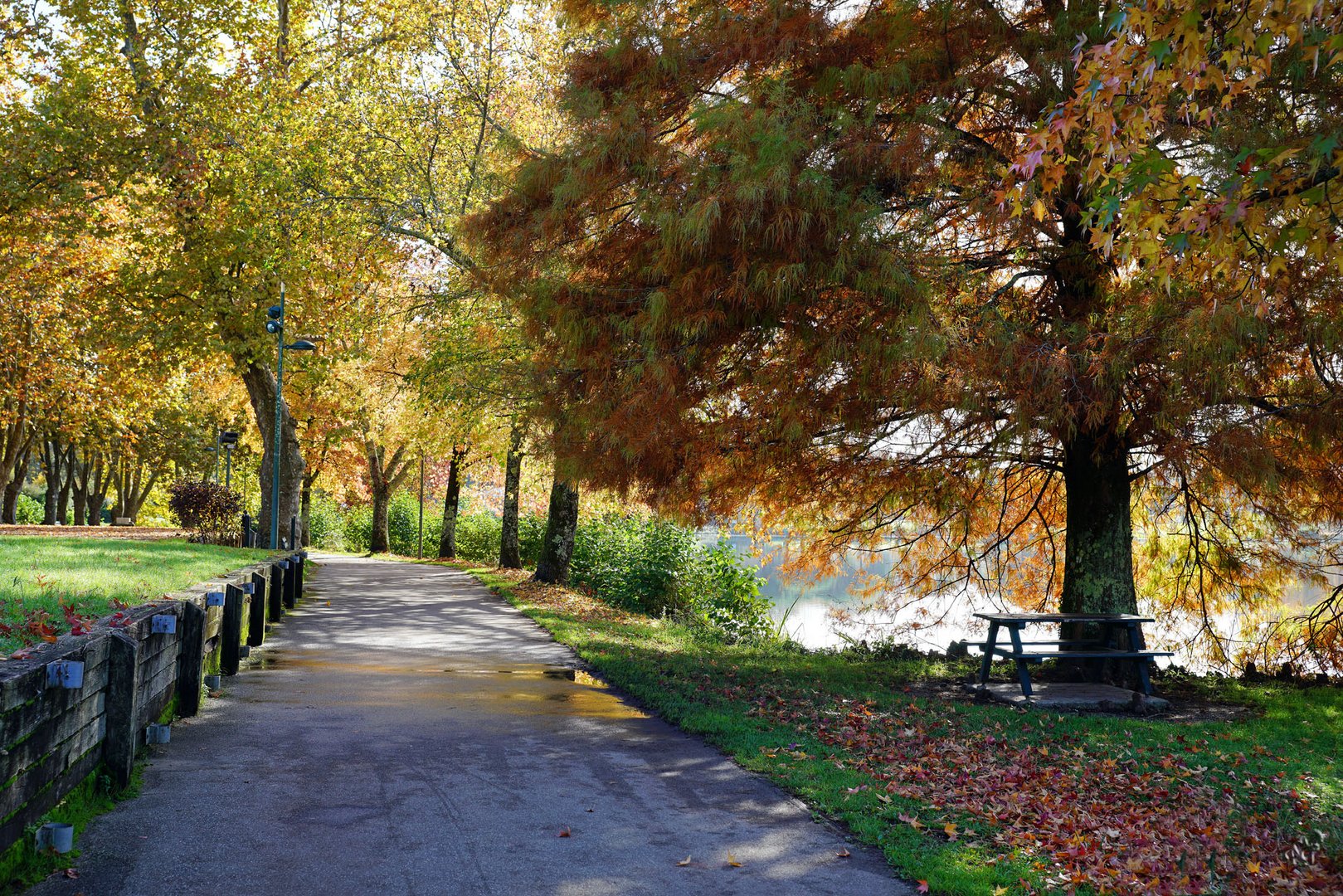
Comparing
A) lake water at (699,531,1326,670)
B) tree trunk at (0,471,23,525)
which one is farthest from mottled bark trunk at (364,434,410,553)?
lake water at (699,531,1326,670)

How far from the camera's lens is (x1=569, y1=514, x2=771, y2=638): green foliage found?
18.0m

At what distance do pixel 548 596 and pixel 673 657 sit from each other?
314 inches

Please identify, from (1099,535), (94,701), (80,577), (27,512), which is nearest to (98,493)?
(27,512)

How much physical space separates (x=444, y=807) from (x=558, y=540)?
1625cm

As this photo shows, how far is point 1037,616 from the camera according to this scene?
→ 31.7 feet

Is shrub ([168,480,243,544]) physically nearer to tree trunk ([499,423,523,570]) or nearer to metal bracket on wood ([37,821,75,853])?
tree trunk ([499,423,523,570])

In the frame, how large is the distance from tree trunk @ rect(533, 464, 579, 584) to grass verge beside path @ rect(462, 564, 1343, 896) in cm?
1079

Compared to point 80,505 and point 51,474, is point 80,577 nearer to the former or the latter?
point 51,474

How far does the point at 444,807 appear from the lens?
19.4ft

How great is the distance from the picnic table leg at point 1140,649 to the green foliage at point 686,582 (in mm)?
7269

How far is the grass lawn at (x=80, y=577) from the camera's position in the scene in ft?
20.9

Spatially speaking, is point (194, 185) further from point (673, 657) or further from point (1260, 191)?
point (1260, 191)

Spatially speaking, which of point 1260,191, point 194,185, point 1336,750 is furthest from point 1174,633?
point 194,185

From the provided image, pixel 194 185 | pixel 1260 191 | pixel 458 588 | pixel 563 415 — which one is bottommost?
pixel 458 588
